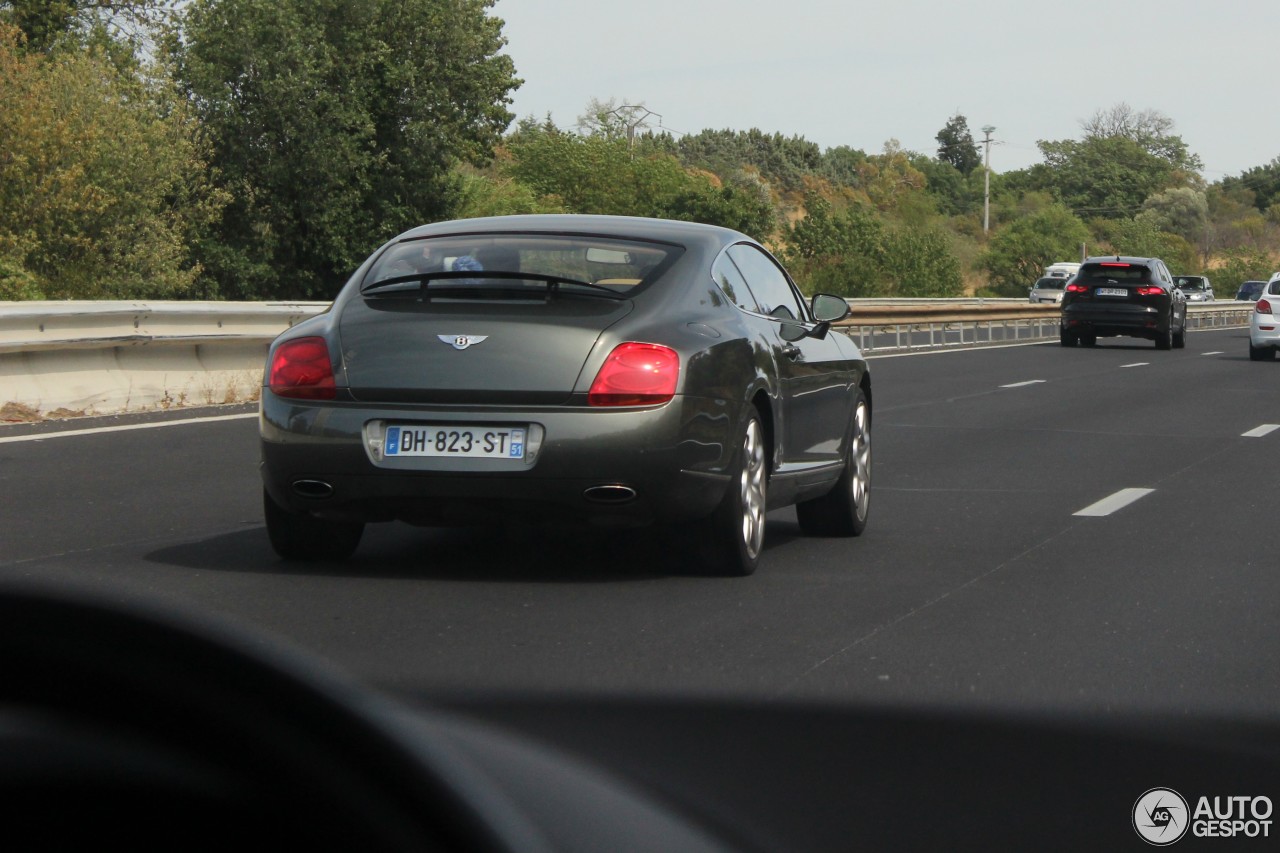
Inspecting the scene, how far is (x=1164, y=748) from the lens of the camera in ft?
16.1

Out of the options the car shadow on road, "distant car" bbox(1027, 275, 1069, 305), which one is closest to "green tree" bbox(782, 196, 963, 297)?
"distant car" bbox(1027, 275, 1069, 305)

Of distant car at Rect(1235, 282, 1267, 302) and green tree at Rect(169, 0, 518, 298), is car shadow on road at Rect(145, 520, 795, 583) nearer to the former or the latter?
green tree at Rect(169, 0, 518, 298)

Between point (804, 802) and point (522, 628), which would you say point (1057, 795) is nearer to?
point (804, 802)

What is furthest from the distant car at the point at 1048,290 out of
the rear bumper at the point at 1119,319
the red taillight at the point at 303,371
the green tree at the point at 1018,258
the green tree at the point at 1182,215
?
the green tree at the point at 1182,215

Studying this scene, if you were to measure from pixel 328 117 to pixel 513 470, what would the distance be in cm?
4470

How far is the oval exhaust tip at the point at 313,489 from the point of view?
706 centimetres

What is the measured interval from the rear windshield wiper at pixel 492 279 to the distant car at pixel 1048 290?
56699mm

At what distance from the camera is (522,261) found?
7.53 meters

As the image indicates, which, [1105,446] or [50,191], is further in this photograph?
[50,191]

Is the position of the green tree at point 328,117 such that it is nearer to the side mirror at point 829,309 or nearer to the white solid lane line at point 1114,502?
the white solid lane line at point 1114,502

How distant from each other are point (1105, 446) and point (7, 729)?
45.9ft

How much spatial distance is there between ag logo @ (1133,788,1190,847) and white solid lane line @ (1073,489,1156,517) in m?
6.02

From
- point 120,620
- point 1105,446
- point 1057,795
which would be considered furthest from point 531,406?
point 1105,446

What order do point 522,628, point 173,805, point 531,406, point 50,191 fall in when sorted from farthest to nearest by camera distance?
point 50,191, point 531,406, point 522,628, point 173,805
